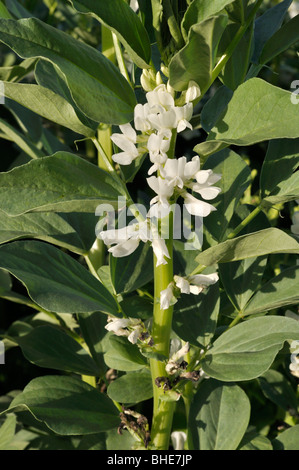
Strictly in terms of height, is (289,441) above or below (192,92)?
below

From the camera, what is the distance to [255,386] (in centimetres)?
112

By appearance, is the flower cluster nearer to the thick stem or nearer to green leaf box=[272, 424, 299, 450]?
the thick stem

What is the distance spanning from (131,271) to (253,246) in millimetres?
219

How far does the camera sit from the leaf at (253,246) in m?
0.55

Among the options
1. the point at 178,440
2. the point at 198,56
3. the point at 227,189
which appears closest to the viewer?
the point at 198,56

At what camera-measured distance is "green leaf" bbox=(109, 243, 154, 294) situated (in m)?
0.74

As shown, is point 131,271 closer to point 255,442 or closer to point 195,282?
point 195,282

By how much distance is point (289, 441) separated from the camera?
0.79 m

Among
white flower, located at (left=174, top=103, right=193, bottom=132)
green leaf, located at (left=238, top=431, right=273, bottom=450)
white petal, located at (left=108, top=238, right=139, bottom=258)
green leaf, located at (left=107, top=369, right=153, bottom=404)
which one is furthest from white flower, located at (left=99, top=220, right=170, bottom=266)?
green leaf, located at (left=238, top=431, right=273, bottom=450)

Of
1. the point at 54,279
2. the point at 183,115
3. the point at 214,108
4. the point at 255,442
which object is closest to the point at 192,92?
the point at 183,115

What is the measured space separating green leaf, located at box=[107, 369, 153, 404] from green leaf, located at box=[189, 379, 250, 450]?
9cm

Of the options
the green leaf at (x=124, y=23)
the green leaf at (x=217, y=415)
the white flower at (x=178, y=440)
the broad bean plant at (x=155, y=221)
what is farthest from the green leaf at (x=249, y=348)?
the green leaf at (x=124, y=23)
